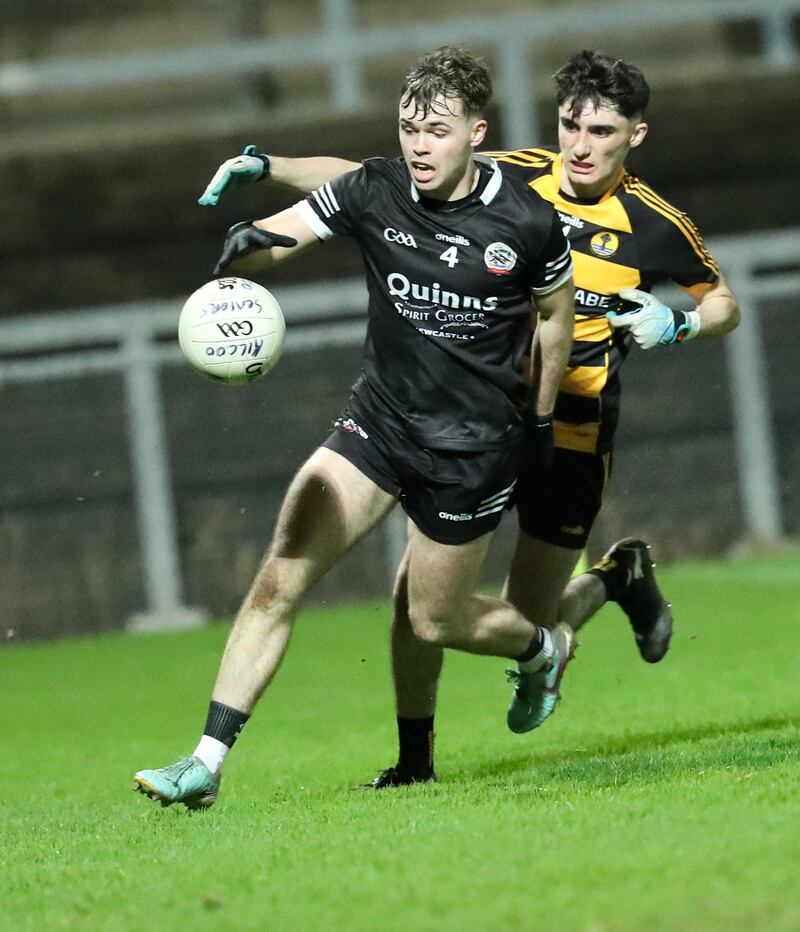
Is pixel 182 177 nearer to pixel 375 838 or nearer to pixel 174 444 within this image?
pixel 174 444

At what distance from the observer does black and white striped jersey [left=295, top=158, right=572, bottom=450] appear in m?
5.65

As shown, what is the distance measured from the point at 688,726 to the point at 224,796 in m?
1.94

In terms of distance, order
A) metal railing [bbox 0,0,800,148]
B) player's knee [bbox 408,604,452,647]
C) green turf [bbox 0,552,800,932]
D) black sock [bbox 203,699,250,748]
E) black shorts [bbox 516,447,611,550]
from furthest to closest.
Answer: metal railing [bbox 0,0,800,148] < black shorts [bbox 516,447,611,550] < player's knee [bbox 408,604,452,647] < black sock [bbox 203,699,250,748] < green turf [bbox 0,552,800,932]

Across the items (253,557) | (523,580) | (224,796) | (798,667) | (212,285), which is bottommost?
(253,557)

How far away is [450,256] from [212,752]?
1748 mm

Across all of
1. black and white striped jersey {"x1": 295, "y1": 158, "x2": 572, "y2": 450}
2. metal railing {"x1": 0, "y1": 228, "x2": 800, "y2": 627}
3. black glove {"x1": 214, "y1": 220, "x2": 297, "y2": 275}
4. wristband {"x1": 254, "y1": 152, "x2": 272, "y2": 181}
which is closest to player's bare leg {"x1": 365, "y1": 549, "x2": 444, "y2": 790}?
black and white striped jersey {"x1": 295, "y1": 158, "x2": 572, "y2": 450}

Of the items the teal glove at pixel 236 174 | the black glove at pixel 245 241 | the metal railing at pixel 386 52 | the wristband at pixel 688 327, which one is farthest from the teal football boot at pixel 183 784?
the metal railing at pixel 386 52

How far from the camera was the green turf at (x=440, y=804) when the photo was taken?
3.96 meters

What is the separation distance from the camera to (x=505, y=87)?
48.6 feet

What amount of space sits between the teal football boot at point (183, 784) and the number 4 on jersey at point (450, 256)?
1762 millimetres

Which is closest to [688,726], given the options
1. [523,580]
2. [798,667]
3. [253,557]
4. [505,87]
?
[523,580]

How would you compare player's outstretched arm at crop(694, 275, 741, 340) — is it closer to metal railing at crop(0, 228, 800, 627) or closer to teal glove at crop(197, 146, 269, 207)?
teal glove at crop(197, 146, 269, 207)

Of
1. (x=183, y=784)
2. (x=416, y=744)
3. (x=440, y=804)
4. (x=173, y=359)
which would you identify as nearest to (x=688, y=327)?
(x=416, y=744)

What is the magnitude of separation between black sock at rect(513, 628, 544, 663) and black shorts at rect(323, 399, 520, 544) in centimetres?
59
